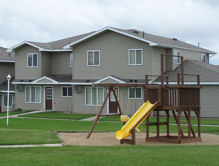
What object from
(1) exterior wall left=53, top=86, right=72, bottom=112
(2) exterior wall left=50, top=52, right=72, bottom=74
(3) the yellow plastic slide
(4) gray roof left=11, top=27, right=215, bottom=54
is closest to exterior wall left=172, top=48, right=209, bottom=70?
(4) gray roof left=11, top=27, right=215, bottom=54

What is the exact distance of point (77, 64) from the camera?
3775 cm

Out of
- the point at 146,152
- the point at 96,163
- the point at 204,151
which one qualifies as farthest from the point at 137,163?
the point at 204,151

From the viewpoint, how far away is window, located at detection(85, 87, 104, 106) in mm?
36750

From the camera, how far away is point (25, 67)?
134 ft

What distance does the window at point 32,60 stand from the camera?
133ft

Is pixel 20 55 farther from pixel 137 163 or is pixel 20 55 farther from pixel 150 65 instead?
pixel 137 163

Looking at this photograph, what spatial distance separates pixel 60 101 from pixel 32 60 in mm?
4764

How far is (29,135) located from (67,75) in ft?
72.3

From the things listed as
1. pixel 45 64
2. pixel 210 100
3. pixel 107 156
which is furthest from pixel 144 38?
pixel 107 156

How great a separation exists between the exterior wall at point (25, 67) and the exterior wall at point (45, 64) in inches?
12.3

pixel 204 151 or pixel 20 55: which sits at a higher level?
pixel 20 55

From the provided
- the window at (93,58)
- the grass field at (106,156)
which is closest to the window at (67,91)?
the window at (93,58)

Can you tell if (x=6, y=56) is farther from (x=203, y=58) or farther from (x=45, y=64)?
(x=203, y=58)

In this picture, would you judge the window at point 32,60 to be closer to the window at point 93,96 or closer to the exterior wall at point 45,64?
the exterior wall at point 45,64
